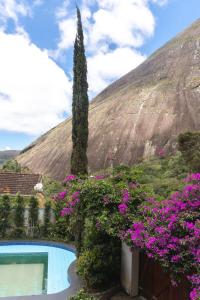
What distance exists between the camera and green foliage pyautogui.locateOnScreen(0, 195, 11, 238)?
18.8 meters

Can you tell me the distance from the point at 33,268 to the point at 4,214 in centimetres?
476

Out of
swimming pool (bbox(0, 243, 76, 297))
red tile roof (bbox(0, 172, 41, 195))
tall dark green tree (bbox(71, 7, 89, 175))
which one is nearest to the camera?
swimming pool (bbox(0, 243, 76, 297))

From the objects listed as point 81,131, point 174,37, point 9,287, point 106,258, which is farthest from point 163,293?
point 174,37

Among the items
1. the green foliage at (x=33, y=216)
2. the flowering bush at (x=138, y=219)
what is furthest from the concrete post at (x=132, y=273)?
the green foliage at (x=33, y=216)

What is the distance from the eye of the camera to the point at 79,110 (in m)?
20.1

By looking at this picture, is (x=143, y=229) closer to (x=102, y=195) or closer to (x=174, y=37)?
(x=102, y=195)

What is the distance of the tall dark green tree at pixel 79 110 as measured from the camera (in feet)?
64.6

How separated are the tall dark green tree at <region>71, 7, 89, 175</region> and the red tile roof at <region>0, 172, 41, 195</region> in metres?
5.00

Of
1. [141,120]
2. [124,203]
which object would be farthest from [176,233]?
[141,120]

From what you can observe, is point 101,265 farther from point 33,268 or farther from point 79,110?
point 79,110

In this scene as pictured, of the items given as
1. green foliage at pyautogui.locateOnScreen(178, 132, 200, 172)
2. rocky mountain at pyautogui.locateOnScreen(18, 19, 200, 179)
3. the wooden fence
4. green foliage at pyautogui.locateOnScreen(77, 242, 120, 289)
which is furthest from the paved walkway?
rocky mountain at pyautogui.locateOnScreen(18, 19, 200, 179)

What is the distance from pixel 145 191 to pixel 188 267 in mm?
4388

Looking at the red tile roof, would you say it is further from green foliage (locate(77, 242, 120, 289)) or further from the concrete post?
the concrete post

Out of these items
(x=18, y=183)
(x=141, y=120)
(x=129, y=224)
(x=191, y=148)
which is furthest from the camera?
(x=141, y=120)
